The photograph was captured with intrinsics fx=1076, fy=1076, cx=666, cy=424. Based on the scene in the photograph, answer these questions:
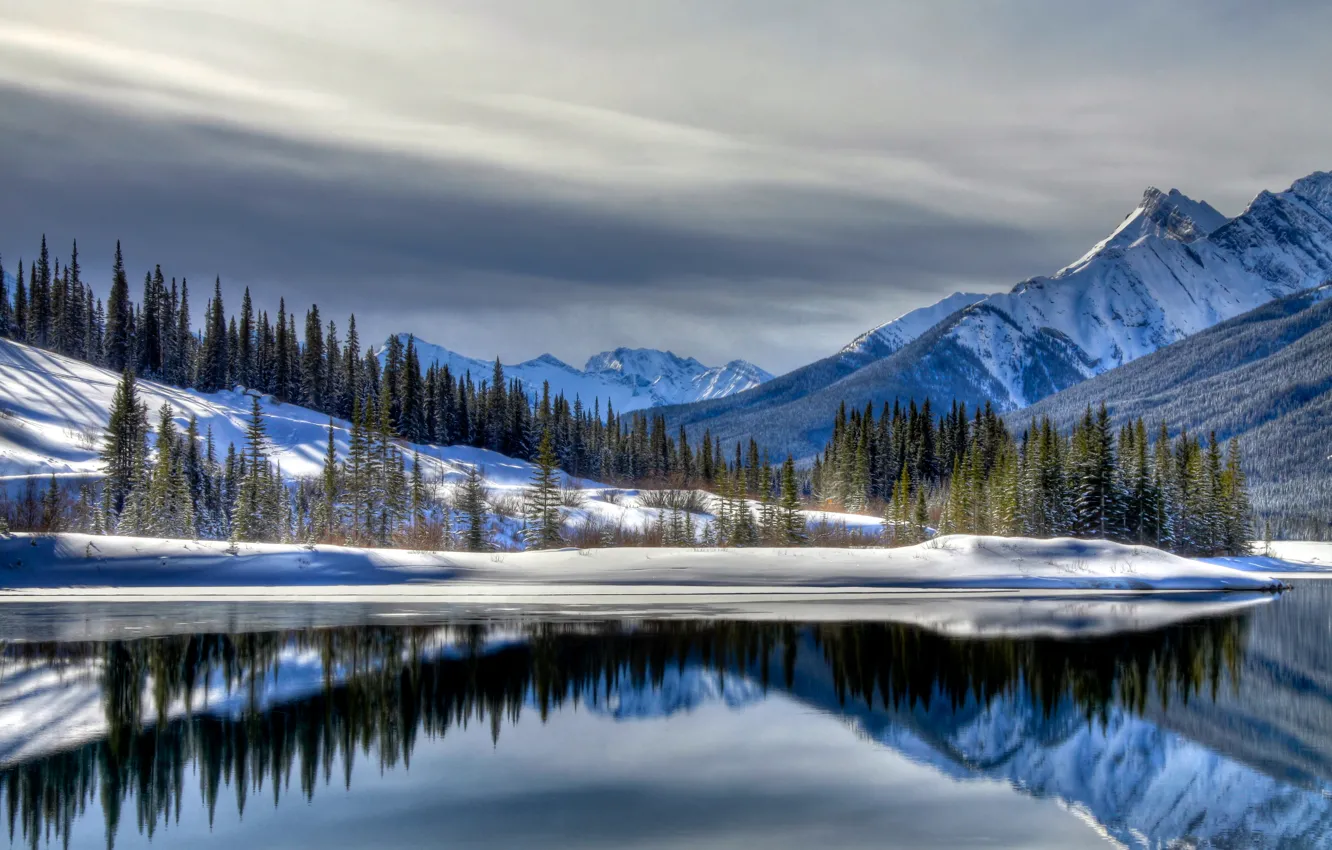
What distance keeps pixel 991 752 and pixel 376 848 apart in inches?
326

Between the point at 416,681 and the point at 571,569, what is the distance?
874 inches

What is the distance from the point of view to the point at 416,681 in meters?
18.3

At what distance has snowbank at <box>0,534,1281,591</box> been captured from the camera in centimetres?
3522

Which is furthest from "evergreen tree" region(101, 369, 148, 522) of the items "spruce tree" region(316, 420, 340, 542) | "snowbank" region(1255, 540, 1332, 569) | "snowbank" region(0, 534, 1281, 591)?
"snowbank" region(1255, 540, 1332, 569)

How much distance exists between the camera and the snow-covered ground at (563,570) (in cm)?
3506

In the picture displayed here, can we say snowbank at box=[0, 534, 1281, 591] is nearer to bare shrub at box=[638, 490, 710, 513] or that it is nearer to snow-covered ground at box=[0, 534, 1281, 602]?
snow-covered ground at box=[0, 534, 1281, 602]

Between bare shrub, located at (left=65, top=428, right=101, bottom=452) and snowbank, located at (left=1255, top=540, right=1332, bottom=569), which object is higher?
bare shrub, located at (left=65, top=428, right=101, bottom=452)

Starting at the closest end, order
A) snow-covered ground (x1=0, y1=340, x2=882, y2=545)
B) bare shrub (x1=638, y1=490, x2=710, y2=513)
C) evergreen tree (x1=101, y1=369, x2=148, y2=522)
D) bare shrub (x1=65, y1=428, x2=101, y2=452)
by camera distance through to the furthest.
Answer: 1. evergreen tree (x1=101, y1=369, x2=148, y2=522)
2. snow-covered ground (x1=0, y1=340, x2=882, y2=545)
3. bare shrub (x1=65, y1=428, x2=101, y2=452)
4. bare shrub (x1=638, y1=490, x2=710, y2=513)

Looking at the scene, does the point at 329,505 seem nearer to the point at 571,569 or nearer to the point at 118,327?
the point at 571,569

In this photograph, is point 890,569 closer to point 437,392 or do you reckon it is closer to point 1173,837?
point 1173,837

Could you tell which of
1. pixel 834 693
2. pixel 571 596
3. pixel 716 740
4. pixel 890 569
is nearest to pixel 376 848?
pixel 716 740

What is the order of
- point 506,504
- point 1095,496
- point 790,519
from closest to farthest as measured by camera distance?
point 790,519 → point 1095,496 → point 506,504

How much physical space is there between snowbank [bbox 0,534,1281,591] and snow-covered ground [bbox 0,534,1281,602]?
0.15 ft

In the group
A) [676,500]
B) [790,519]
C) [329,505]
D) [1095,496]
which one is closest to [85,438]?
[329,505]
